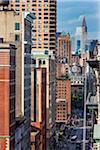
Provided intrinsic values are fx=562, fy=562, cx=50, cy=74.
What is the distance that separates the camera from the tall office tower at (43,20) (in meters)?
29.8

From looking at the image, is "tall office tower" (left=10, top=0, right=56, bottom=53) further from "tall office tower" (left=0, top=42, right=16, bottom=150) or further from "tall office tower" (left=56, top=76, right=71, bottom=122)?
"tall office tower" (left=0, top=42, right=16, bottom=150)

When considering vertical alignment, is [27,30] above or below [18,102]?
above

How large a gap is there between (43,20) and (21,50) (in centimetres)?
1658

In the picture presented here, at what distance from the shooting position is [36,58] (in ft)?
69.7

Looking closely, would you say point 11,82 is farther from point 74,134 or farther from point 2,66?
point 74,134

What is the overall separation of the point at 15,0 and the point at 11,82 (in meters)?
19.7

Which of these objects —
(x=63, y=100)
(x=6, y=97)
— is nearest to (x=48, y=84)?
(x=63, y=100)

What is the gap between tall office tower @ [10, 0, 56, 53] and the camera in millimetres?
29766

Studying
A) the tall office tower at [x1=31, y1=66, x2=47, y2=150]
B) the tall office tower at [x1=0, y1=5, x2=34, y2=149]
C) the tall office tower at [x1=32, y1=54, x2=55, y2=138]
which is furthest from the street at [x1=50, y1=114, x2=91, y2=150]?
the tall office tower at [x1=0, y1=5, x2=34, y2=149]

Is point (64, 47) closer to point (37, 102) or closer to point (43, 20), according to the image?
point (43, 20)

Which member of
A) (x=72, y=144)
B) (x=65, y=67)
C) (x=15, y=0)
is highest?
(x=15, y=0)

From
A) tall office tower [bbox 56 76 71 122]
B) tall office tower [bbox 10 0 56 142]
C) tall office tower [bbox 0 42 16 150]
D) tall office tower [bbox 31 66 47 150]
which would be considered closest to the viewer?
tall office tower [bbox 0 42 16 150]

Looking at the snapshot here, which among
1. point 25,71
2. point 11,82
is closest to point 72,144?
point 25,71

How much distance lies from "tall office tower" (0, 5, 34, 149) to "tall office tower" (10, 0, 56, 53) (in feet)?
49.5
